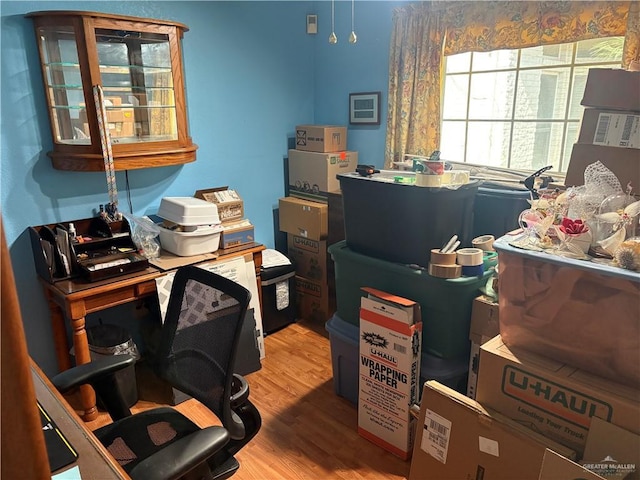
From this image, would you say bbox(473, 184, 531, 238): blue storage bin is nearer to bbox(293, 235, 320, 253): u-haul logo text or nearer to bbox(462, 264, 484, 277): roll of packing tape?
bbox(462, 264, 484, 277): roll of packing tape

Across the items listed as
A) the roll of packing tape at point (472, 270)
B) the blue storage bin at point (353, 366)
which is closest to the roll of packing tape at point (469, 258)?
the roll of packing tape at point (472, 270)

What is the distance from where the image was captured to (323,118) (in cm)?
355

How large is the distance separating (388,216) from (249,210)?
1542mm

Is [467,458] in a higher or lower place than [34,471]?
lower

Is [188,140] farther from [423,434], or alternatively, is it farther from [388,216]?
[423,434]

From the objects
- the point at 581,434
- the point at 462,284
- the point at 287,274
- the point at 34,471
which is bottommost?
the point at 287,274

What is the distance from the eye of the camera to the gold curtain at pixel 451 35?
2.12 m

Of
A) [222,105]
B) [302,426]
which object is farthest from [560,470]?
[222,105]

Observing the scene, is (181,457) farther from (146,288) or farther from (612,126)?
(612,126)

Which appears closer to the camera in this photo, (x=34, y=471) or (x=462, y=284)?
(x=34, y=471)

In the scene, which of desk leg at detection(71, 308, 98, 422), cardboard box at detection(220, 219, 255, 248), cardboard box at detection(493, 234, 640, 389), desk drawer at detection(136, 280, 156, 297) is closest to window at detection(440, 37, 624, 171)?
cardboard box at detection(220, 219, 255, 248)

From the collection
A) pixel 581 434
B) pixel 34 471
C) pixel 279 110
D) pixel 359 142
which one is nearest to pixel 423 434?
pixel 581 434

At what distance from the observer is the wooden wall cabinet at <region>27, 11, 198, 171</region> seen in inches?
88.3

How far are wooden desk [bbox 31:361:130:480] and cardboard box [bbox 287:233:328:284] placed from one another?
2.05 metres
